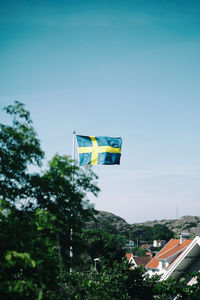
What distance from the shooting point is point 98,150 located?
14555 mm

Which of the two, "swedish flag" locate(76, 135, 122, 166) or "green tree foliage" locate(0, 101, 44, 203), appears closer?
"green tree foliage" locate(0, 101, 44, 203)

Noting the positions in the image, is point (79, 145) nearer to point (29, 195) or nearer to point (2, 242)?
point (29, 195)

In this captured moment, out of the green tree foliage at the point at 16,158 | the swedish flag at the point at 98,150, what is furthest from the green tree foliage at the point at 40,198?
the swedish flag at the point at 98,150

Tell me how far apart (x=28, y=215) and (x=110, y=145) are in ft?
29.2

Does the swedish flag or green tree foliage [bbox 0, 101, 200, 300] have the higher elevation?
the swedish flag

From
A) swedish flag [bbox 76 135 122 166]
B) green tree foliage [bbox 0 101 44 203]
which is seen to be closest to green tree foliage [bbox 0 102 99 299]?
green tree foliage [bbox 0 101 44 203]

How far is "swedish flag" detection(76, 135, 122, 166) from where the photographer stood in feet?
47.2

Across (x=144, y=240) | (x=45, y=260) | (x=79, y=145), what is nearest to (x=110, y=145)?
(x=79, y=145)

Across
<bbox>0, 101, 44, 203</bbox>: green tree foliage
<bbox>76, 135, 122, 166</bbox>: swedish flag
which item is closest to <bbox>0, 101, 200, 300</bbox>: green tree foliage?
<bbox>0, 101, 44, 203</bbox>: green tree foliage

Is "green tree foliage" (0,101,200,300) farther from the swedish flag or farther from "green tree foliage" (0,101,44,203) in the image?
the swedish flag

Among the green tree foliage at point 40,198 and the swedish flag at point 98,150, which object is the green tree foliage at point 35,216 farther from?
the swedish flag at point 98,150

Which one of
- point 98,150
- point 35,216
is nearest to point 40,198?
point 35,216

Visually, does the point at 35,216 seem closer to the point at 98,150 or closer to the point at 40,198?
the point at 40,198

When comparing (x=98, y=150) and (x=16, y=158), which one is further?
(x=98, y=150)
